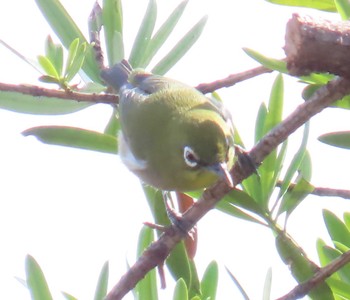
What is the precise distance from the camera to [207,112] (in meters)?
4.20

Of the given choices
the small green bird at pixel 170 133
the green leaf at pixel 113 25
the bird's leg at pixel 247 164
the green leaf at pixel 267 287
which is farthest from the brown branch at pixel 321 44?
the small green bird at pixel 170 133

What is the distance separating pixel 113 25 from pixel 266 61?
1.07 m

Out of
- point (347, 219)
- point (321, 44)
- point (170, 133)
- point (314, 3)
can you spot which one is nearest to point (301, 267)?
point (347, 219)

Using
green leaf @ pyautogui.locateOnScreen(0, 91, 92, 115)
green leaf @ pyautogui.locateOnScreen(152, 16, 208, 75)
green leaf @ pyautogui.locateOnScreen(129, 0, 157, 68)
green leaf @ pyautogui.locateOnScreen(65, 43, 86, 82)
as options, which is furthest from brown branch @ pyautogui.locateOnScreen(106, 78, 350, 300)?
green leaf @ pyautogui.locateOnScreen(129, 0, 157, 68)

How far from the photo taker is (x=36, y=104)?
3.01 m

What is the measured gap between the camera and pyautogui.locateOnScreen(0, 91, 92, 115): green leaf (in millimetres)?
2953

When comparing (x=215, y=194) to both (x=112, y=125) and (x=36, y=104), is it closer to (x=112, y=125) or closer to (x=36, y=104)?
(x=36, y=104)

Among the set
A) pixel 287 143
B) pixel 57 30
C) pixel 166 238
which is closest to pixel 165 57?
pixel 57 30

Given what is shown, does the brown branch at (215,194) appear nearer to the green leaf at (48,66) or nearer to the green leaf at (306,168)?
→ the green leaf at (306,168)

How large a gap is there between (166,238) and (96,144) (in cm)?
61

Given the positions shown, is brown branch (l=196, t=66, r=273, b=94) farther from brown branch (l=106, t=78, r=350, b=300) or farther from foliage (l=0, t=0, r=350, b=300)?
brown branch (l=106, t=78, r=350, b=300)

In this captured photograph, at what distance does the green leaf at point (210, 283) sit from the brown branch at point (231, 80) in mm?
673

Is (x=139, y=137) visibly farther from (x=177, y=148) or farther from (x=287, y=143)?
(x=287, y=143)

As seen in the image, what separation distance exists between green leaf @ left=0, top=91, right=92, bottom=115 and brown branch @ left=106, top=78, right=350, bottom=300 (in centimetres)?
77
